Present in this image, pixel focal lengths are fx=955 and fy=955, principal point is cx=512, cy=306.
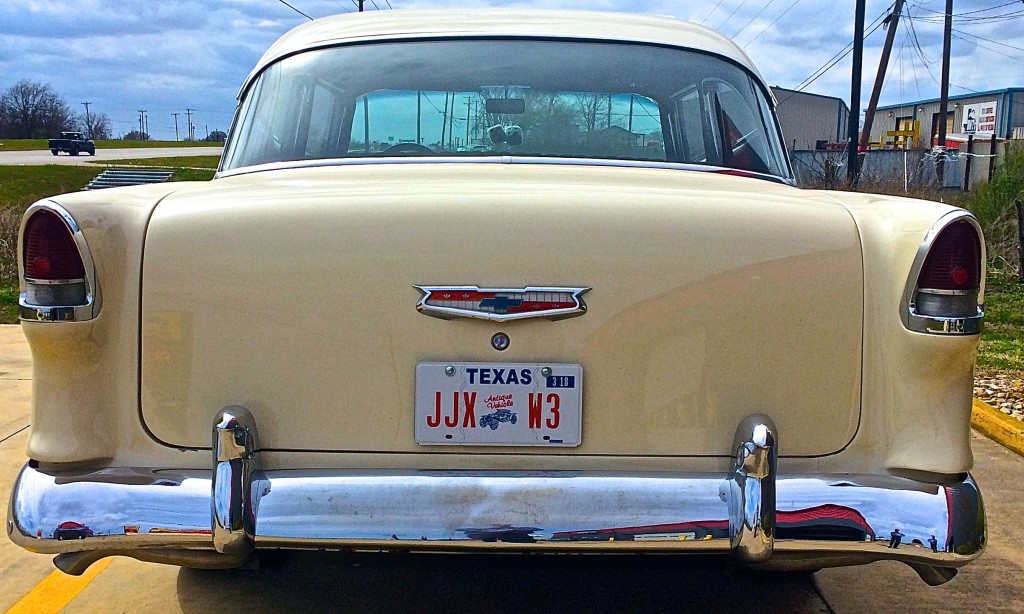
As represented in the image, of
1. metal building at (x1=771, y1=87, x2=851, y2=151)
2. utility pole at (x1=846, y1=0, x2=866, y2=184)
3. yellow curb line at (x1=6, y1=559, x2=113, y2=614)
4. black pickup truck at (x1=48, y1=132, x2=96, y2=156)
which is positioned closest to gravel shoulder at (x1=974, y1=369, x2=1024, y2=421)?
yellow curb line at (x1=6, y1=559, x2=113, y2=614)

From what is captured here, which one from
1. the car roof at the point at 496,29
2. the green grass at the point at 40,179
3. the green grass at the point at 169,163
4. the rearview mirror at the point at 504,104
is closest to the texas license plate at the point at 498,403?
the rearview mirror at the point at 504,104

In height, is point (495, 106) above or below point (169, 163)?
below

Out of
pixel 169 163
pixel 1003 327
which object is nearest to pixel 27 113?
pixel 169 163

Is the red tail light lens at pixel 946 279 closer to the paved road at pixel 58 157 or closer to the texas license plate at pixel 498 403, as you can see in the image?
the texas license plate at pixel 498 403

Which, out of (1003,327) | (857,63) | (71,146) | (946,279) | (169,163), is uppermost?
(857,63)

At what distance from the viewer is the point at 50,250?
2234 mm

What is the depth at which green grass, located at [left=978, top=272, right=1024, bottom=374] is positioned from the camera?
6.82 m

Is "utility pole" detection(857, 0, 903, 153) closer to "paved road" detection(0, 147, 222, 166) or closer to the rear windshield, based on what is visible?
the rear windshield

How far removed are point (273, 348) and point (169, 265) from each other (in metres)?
0.31

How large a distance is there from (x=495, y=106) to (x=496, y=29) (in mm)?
356

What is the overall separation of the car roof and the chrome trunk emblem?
1.36 metres

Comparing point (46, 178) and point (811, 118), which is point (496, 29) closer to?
point (46, 178)

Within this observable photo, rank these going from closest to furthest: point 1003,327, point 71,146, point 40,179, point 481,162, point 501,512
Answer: point 501,512 → point 481,162 → point 1003,327 → point 40,179 → point 71,146

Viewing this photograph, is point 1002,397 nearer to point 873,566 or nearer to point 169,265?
point 873,566
